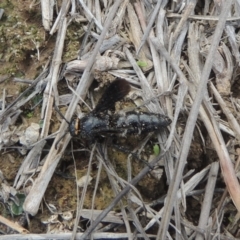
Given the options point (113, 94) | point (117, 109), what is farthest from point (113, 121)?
point (113, 94)

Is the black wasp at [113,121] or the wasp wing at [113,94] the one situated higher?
the wasp wing at [113,94]

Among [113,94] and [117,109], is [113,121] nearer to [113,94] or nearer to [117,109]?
[117,109]

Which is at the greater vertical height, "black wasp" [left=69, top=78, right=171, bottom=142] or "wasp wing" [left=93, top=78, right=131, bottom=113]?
"wasp wing" [left=93, top=78, right=131, bottom=113]

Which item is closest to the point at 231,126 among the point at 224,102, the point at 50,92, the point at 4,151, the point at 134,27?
the point at 224,102
